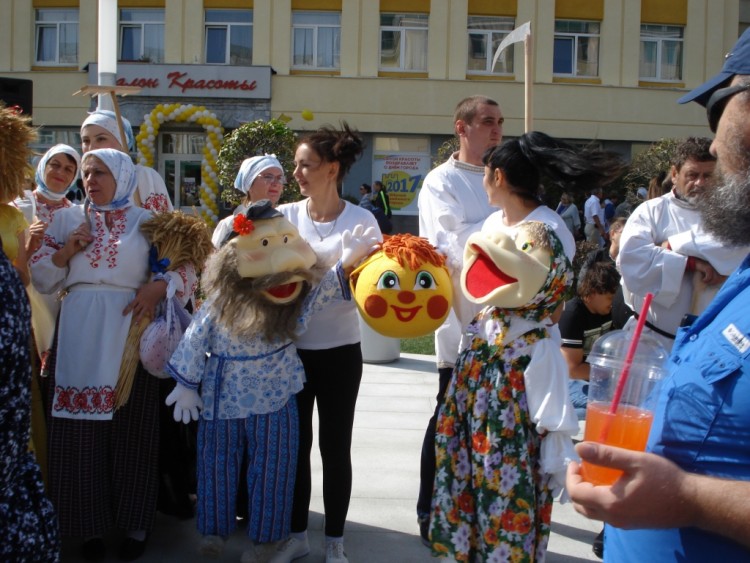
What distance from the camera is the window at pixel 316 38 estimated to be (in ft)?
67.5

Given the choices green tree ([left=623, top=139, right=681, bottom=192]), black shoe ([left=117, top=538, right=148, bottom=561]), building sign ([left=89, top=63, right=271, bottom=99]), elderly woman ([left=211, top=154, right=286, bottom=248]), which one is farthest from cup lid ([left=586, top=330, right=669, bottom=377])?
building sign ([left=89, top=63, right=271, bottom=99])

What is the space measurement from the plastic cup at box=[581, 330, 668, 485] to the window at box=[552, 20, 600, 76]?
20639 mm

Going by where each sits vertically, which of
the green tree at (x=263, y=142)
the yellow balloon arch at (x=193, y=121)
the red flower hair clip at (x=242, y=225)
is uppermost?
the yellow balloon arch at (x=193, y=121)

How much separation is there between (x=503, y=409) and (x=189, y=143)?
63.4 feet

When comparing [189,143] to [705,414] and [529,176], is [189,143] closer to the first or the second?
[529,176]

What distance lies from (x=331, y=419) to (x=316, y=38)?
61.3 feet

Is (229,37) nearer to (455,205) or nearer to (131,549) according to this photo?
(455,205)

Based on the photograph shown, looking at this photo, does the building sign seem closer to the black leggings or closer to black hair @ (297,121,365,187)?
black hair @ (297,121,365,187)

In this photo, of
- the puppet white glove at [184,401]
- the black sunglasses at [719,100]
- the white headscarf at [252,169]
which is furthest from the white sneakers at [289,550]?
the black sunglasses at [719,100]

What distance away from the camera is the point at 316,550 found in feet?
11.9

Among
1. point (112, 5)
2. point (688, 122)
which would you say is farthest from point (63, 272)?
point (688, 122)

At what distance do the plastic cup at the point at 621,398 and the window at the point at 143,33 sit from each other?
69.1 ft

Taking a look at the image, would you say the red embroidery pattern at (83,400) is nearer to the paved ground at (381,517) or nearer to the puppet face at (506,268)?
the paved ground at (381,517)

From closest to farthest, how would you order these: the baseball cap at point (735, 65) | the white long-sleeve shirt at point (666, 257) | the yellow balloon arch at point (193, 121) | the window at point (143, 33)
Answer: the baseball cap at point (735, 65) < the white long-sleeve shirt at point (666, 257) < the yellow balloon arch at point (193, 121) < the window at point (143, 33)
